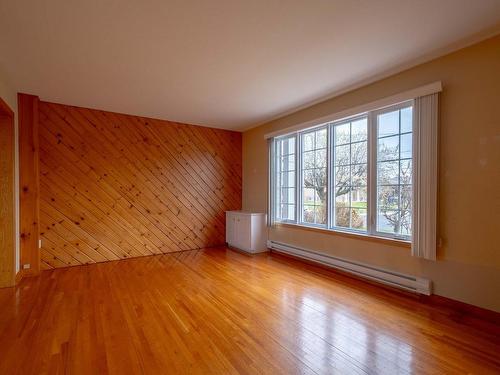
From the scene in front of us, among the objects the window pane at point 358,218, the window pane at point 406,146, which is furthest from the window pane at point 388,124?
the window pane at point 358,218

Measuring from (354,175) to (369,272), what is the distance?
1270 mm

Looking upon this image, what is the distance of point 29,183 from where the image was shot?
12.2 feet

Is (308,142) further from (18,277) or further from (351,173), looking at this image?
(18,277)

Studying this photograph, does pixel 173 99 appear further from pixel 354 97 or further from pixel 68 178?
pixel 354 97

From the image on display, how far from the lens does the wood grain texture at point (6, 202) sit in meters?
3.28

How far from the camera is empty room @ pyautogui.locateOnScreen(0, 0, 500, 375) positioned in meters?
1.98

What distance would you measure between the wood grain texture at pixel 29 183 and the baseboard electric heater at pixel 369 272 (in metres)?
3.86

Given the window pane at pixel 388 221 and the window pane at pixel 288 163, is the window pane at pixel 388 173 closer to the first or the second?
the window pane at pixel 388 221

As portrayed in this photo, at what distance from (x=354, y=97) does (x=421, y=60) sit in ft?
2.83

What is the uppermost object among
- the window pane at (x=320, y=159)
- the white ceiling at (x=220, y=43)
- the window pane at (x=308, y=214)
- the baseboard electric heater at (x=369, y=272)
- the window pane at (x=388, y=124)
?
the white ceiling at (x=220, y=43)

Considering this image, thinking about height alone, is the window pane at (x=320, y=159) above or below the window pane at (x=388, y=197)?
above

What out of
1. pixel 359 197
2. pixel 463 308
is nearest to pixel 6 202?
pixel 359 197

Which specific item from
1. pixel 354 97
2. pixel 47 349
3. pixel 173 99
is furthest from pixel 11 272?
pixel 354 97

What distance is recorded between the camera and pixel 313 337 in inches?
83.0
